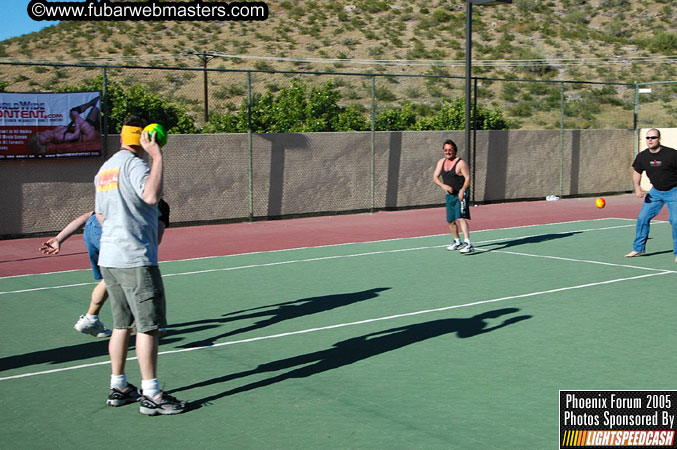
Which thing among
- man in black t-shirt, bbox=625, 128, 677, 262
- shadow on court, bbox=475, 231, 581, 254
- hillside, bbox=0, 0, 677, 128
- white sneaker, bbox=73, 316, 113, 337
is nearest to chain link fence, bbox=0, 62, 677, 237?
shadow on court, bbox=475, 231, 581, 254

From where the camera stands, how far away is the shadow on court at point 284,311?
8.85 m

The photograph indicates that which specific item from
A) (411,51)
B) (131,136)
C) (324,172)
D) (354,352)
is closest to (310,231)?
(324,172)

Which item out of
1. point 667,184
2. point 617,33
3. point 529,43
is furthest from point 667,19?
point 667,184

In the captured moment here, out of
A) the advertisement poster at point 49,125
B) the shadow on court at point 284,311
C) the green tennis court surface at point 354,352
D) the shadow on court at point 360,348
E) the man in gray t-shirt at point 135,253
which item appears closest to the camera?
the green tennis court surface at point 354,352

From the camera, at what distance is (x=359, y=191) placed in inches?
851

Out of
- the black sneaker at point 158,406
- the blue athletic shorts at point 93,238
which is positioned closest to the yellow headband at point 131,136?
the black sneaker at point 158,406

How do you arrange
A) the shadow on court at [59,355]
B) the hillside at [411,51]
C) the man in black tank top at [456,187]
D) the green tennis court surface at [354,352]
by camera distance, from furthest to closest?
the hillside at [411,51]
the man in black tank top at [456,187]
the shadow on court at [59,355]
the green tennis court surface at [354,352]

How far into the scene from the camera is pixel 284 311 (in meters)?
9.78

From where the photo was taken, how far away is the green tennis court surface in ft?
19.0

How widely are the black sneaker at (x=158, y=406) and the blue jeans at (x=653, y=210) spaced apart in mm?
9322

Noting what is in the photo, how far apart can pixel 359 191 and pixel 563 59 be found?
45.3 metres

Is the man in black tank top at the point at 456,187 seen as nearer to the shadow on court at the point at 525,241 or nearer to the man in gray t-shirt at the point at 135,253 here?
the shadow on court at the point at 525,241

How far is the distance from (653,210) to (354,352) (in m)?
7.47

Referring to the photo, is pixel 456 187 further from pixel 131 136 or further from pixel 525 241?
pixel 131 136
